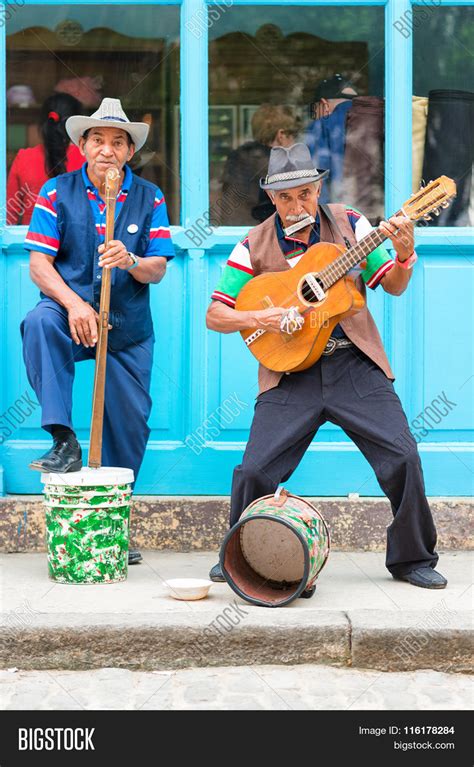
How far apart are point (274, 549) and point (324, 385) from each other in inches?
29.9

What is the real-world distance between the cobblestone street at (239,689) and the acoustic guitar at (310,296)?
4.53 ft

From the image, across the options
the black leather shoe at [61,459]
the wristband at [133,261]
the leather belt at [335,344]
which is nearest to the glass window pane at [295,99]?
the wristband at [133,261]

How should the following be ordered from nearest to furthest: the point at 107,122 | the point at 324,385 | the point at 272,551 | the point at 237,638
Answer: the point at 237,638 → the point at 272,551 → the point at 324,385 → the point at 107,122

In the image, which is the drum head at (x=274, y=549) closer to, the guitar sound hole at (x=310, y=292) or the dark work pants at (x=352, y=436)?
the dark work pants at (x=352, y=436)

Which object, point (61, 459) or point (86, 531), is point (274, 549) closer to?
point (86, 531)

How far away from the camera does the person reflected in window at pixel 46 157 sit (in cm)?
624

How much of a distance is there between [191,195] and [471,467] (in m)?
2.01

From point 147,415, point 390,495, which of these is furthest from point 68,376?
point 390,495

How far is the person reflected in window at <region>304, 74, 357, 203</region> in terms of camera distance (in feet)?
20.7

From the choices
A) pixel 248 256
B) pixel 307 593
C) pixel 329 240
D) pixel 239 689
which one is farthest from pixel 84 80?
pixel 239 689

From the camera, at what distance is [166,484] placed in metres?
6.12

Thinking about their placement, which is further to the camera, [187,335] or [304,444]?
[187,335]

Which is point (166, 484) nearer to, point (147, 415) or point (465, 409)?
A: point (147, 415)

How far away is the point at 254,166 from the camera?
6.33 m
